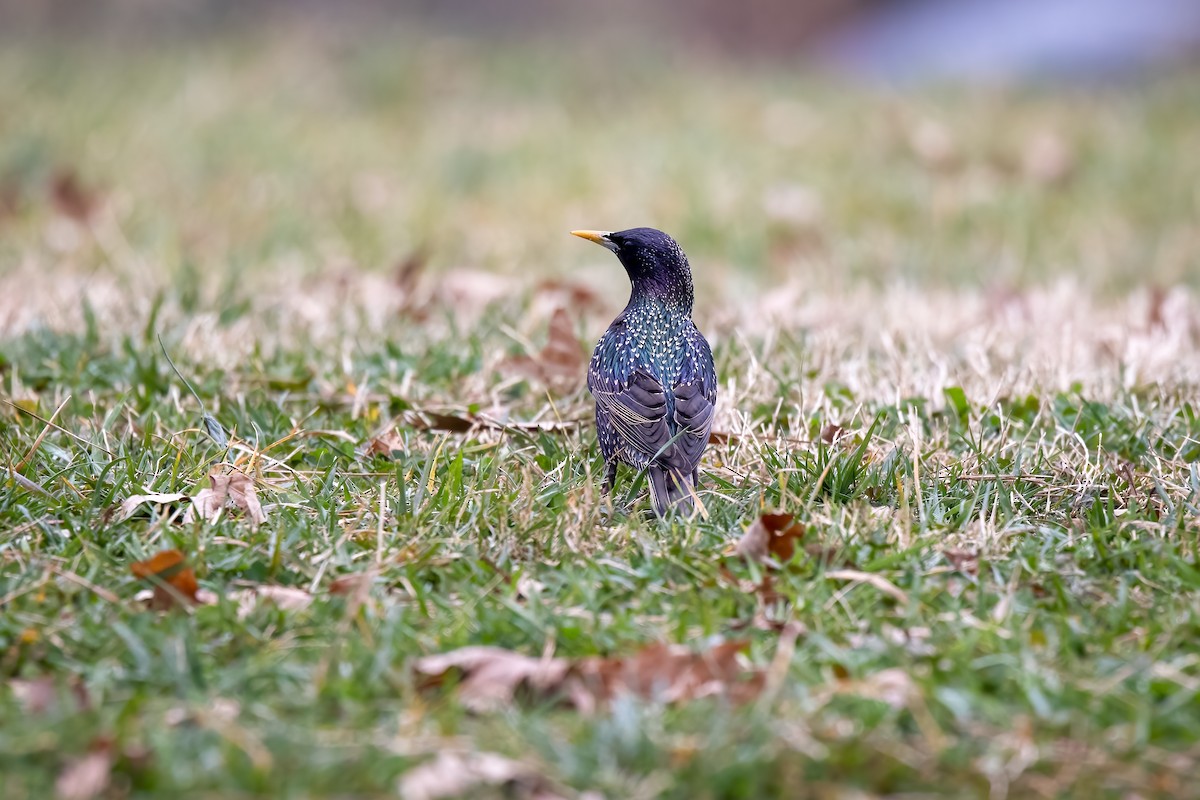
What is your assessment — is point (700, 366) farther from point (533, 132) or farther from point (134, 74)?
point (134, 74)

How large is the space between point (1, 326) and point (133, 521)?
1.97 metres

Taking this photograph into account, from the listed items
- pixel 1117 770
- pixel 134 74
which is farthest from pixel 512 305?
pixel 134 74

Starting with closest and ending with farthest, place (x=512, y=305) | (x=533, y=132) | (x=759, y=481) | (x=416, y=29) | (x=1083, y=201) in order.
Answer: (x=759, y=481) → (x=512, y=305) → (x=1083, y=201) → (x=533, y=132) → (x=416, y=29)

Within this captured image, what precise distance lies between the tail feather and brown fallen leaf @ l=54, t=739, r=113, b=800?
1481 millimetres

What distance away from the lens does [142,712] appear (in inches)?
95.6

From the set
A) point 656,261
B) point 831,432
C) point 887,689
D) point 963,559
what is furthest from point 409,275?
point 887,689

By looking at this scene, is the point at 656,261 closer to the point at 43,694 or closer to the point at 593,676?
the point at 593,676

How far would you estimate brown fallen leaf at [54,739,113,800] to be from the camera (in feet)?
7.14

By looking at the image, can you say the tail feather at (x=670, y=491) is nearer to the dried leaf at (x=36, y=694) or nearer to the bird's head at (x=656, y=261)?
the bird's head at (x=656, y=261)

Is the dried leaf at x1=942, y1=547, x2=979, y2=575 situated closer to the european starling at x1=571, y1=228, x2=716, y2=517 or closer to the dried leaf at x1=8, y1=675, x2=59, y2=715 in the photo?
the european starling at x1=571, y1=228, x2=716, y2=517

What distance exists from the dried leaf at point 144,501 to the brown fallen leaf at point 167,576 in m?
0.34

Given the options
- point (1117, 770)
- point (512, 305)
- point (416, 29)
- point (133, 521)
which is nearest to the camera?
point (1117, 770)

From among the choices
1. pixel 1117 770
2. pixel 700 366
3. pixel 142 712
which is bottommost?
pixel 142 712

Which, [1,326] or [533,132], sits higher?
[533,132]
